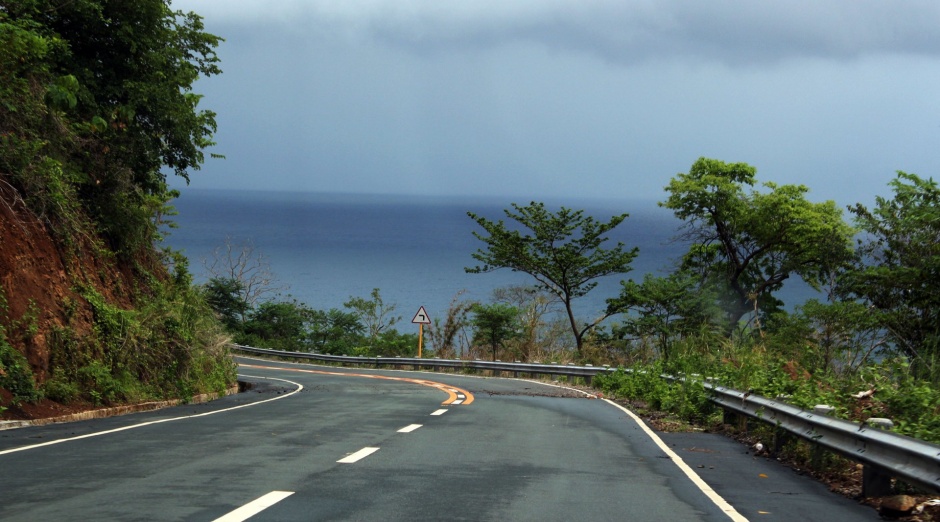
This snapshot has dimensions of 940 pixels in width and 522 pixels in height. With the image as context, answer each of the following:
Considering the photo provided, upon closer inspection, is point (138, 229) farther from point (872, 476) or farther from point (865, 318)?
point (865, 318)

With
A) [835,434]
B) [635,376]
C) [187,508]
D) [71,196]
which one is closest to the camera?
[187,508]

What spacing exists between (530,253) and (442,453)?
41.0 meters

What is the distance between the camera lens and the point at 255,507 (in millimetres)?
6711

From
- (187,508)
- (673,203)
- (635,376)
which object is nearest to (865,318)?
(635,376)

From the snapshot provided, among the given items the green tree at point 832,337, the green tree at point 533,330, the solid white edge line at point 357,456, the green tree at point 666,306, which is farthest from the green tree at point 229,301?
the solid white edge line at point 357,456

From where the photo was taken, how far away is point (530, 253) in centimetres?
5109

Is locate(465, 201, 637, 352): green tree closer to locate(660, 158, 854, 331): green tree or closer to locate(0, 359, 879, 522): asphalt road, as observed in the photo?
locate(660, 158, 854, 331): green tree

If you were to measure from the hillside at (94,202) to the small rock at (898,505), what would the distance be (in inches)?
457

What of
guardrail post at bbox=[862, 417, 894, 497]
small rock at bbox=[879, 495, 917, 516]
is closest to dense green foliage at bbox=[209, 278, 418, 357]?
guardrail post at bbox=[862, 417, 894, 497]

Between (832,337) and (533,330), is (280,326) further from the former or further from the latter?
(832,337)

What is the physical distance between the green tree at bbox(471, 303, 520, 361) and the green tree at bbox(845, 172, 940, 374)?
21.6 metres

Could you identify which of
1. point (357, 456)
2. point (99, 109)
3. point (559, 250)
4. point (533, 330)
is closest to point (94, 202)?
point (99, 109)

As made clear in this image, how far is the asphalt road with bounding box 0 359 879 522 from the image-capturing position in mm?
6840

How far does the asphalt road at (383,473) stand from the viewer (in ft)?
22.4
